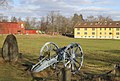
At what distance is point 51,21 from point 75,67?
12659 cm

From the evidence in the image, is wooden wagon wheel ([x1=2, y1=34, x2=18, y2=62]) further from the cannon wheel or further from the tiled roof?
the tiled roof

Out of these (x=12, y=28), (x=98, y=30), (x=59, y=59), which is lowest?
(x=98, y=30)

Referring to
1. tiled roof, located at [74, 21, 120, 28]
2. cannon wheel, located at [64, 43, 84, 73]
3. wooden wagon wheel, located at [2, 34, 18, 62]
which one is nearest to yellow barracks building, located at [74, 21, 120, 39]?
tiled roof, located at [74, 21, 120, 28]

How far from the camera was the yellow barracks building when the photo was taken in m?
129

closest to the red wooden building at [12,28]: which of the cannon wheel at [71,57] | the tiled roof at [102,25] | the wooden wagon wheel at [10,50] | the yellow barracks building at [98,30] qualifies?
the yellow barracks building at [98,30]

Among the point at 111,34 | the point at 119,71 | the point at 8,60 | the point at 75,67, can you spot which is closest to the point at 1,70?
the point at 8,60

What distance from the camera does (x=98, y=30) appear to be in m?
133

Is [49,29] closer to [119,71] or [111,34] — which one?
[111,34]

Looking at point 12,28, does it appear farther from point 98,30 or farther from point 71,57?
point 71,57

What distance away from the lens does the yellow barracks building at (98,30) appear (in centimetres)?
12900

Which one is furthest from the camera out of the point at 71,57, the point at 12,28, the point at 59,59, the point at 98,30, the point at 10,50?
the point at 98,30

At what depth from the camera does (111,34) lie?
422 feet

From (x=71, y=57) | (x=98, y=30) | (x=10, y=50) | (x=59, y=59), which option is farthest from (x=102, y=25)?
(x=59, y=59)

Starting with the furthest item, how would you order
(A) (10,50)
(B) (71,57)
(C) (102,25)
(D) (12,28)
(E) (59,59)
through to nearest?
(C) (102,25) < (D) (12,28) < (A) (10,50) < (B) (71,57) < (E) (59,59)
